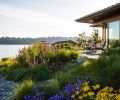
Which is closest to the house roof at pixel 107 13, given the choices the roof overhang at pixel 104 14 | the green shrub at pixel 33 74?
the roof overhang at pixel 104 14

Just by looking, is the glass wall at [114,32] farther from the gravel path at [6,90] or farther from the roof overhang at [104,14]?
the gravel path at [6,90]

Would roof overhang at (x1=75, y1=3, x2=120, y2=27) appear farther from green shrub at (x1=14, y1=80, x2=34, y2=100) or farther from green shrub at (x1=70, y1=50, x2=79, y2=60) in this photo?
green shrub at (x1=14, y1=80, x2=34, y2=100)

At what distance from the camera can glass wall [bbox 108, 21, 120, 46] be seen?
721 inches

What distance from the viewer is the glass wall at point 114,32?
18312 millimetres

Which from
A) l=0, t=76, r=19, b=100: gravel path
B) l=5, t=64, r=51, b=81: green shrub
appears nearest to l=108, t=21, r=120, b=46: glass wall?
l=5, t=64, r=51, b=81: green shrub

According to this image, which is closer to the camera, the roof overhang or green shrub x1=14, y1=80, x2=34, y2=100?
green shrub x1=14, y1=80, x2=34, y2=100

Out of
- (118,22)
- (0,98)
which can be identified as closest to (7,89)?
(0,98)

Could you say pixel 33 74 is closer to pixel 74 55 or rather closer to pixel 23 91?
pixel 23 91

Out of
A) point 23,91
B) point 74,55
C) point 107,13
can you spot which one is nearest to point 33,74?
point 23,91

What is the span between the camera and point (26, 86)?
21.1ft

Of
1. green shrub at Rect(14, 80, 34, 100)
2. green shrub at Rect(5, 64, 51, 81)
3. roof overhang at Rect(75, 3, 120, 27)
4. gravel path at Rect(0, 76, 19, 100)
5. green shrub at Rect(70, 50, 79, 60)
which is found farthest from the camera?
roof overhang at Rect(75, 3, 120, 27)

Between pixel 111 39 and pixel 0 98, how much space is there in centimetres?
1387

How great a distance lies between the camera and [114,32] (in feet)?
63.6

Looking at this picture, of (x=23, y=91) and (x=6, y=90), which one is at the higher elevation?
(x=23, y=91)
